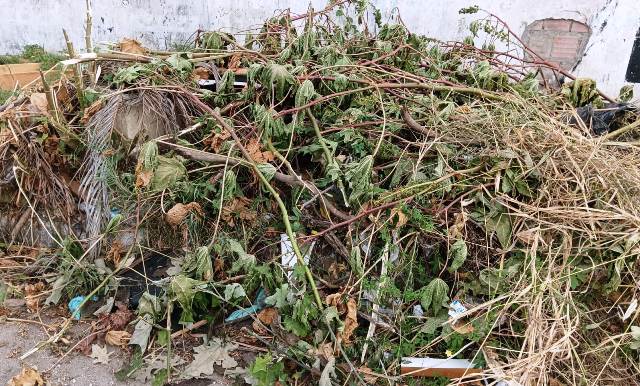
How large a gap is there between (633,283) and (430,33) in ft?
12.9

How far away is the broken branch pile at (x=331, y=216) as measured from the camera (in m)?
2.28

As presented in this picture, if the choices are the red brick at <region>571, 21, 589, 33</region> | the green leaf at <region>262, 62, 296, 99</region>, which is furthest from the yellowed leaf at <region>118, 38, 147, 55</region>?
the red brick at <region>571, 21, 589, 33</region>

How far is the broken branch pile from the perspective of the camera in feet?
7.48

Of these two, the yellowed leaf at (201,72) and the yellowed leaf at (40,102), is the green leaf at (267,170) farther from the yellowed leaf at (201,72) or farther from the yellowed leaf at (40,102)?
the yellowed leaf at (40,102)

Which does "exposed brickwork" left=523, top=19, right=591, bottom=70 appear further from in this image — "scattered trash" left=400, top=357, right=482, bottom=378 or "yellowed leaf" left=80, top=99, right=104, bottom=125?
"yellowed leaf" left=80, top=99, right=104, bottom=125

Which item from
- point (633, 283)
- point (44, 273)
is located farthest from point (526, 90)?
point (44, 273)

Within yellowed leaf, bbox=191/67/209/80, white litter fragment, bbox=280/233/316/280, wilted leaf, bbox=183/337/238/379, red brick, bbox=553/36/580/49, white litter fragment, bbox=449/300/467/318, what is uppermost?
red brick, bbox=553/36/580/49

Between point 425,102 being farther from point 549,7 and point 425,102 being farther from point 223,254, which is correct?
point 549,7

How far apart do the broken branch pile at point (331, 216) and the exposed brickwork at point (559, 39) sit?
8.26 ft

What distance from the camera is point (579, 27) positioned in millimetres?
5453

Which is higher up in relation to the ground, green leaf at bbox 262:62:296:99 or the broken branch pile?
green leaf at bbox 262:62:296:99

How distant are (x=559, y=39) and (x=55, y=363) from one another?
546 cm

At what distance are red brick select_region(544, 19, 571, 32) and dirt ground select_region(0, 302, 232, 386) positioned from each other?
16.4ft

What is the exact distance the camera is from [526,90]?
3605 millimetres
